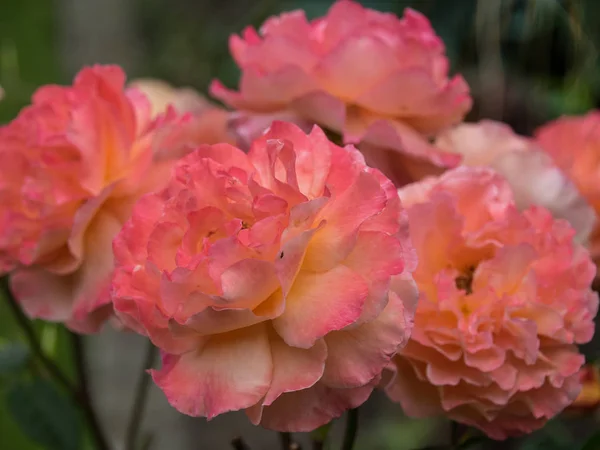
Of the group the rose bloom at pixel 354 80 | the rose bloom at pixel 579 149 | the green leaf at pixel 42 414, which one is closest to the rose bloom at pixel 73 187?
the rose bloom at pixel 354 80

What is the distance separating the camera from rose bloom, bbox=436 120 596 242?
35 centimetres

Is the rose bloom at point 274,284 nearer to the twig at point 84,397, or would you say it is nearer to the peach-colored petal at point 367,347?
the peach-colored petal at point 367,347

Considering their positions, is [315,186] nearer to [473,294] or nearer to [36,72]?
[473,294]

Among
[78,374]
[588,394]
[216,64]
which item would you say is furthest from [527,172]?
[216,64]

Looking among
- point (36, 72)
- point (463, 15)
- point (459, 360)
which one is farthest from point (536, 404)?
point (36, 72)

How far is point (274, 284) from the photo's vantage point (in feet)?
0.78

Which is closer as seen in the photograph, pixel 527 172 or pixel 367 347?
pixel 367 347

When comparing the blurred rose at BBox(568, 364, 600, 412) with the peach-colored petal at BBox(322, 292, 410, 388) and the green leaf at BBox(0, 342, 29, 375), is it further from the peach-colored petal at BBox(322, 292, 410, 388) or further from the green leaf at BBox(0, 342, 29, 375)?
the green leaf at BBox(0, 342, 29, 375)

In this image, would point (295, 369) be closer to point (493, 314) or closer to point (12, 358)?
point (493, 314)

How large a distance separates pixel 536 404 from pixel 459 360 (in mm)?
39

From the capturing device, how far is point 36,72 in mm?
1096

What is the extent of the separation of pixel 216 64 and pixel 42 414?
904 mm

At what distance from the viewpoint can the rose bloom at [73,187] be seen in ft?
1.05

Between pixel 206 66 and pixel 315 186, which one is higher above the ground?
pixel 315 186
